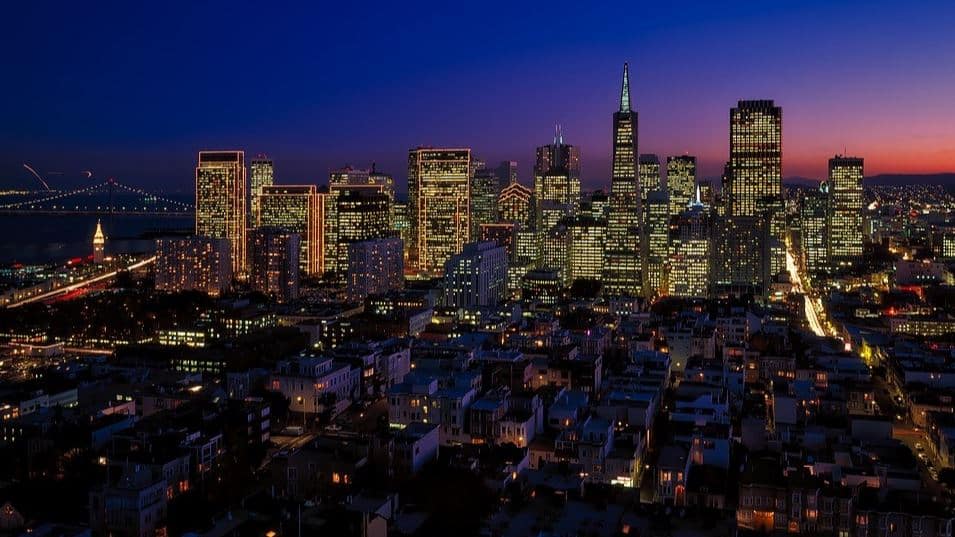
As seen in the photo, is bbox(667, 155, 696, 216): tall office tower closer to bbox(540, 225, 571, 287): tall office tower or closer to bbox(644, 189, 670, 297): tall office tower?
bbox(644, 189, 670, 297): tall office tower

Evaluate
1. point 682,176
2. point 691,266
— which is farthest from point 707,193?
point 691,266

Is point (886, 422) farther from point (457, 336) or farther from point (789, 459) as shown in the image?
point (457, 336)

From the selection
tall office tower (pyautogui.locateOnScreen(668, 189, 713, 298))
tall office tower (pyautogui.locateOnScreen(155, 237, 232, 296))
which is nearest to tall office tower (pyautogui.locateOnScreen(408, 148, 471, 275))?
tall office tower (pyautogui.locateOnScreen(155, 237, 232, 296))

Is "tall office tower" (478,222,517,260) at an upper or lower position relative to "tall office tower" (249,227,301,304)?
upper

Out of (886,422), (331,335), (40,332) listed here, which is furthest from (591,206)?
(886,422)

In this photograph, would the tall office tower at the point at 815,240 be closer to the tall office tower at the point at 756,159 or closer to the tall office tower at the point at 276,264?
the tall office tower at the point at 756,159

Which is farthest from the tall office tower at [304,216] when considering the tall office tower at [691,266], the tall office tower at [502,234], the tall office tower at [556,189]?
the tall office tower at [691,266]
